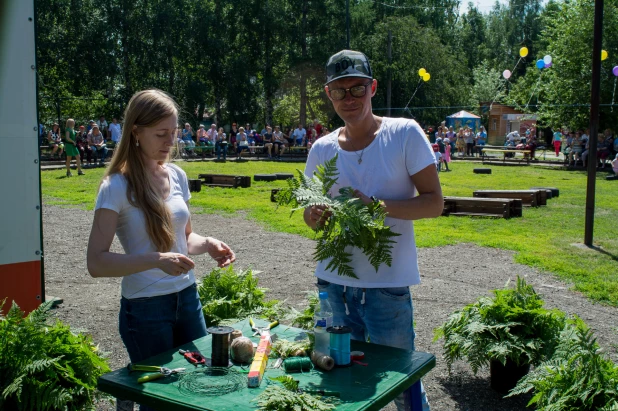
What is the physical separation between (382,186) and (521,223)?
10135 millimetres

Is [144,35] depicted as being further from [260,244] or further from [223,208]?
[260,244]

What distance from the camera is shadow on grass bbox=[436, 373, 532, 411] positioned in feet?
14.2

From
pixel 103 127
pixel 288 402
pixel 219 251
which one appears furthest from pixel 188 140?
pixel 288 402

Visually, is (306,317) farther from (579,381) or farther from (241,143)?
(241,143)

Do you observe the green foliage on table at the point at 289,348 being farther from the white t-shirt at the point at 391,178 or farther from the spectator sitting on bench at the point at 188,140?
the spectator sitting on bench at the point at 188,140

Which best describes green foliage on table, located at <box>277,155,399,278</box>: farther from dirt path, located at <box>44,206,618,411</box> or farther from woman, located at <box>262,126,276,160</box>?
woman, located at <box>262,126,276,160</box>

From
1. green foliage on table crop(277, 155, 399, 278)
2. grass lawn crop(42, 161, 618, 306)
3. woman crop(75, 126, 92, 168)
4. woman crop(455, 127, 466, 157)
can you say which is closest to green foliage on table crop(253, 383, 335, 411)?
green foliage on table crop(277, 155, 399, 278)

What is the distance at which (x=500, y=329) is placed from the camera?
4.39m

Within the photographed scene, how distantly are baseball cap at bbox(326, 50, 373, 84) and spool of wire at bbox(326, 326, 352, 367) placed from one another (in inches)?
50.7

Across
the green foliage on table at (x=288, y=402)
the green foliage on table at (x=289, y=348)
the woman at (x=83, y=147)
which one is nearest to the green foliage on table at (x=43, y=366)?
the green foliage on table at (x=289, y=348)

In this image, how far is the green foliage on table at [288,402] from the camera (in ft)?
7.33

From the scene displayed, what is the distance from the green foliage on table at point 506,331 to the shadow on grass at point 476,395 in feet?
0.85

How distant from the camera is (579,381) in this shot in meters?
3.13

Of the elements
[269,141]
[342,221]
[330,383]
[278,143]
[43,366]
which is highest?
[269,141]
